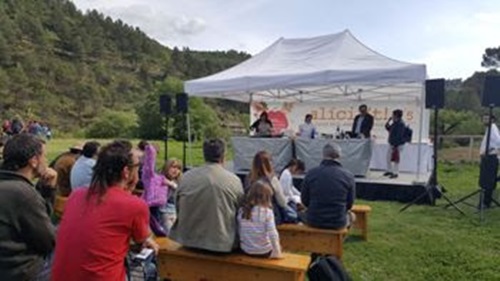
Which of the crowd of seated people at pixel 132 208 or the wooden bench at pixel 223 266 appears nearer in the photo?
the crowd of seated people at pixel 132 208

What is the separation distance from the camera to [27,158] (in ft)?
7.38

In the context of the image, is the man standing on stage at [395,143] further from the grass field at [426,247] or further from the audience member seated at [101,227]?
the audience member seated at [101,227]

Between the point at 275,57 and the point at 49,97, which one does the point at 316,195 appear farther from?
the point at 49,97

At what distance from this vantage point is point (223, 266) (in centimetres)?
335

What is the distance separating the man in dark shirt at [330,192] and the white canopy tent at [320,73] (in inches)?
163

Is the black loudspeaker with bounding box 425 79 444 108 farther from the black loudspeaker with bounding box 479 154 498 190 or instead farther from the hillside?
the hillside

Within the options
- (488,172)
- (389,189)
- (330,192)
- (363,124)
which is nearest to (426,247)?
(330,192)

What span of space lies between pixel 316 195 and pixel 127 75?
6808 centimetres

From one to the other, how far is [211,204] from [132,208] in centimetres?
112

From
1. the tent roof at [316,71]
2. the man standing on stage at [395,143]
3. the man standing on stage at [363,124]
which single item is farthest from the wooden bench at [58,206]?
the man standing on stage at [395,143]

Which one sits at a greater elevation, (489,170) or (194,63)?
(194,63)

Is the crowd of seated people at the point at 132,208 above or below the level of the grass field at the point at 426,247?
above

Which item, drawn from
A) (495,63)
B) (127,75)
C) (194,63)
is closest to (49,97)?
(127,75)

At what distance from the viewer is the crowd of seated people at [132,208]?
6.86 ft
